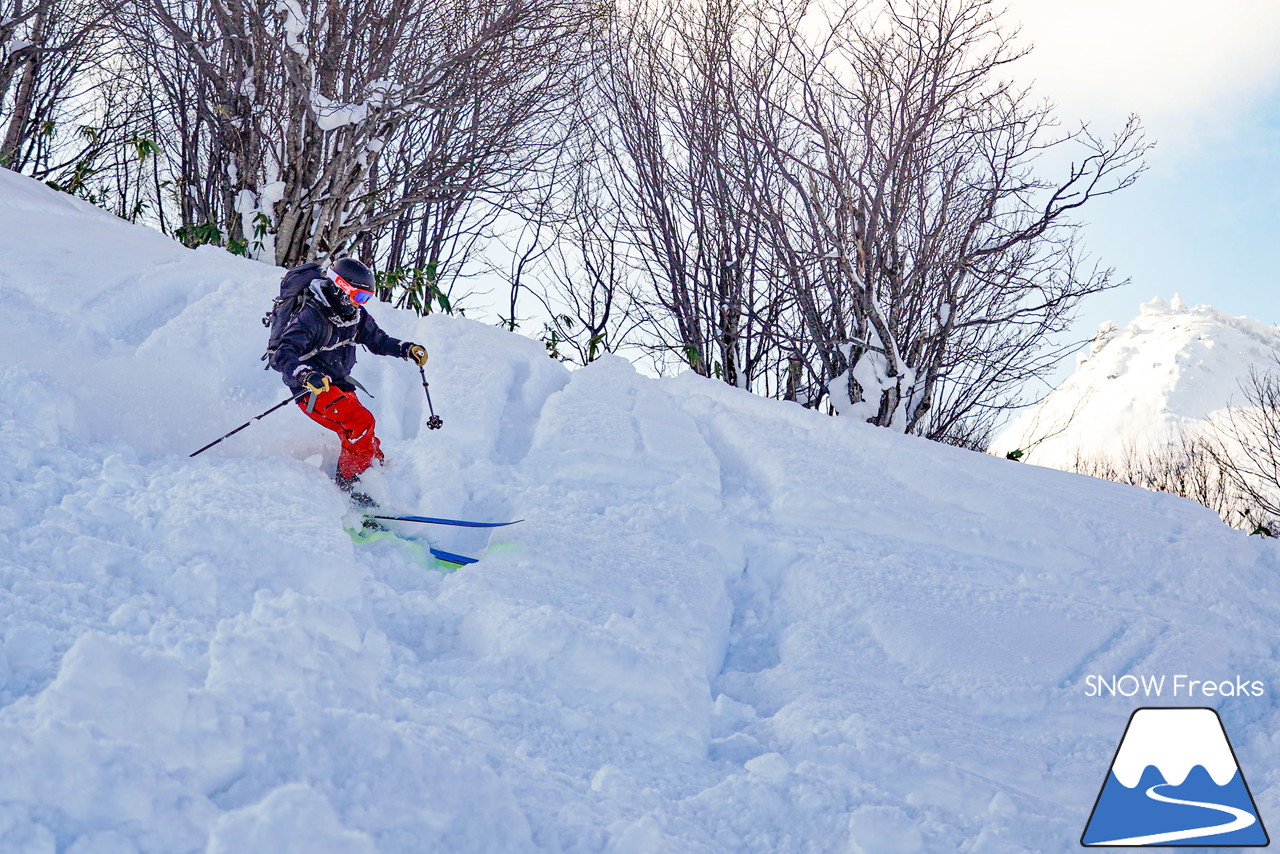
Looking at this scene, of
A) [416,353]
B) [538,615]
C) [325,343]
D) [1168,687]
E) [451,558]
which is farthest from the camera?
[416,353]

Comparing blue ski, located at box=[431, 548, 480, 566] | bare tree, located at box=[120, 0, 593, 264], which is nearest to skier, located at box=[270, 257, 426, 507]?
blue ski, located at box=[431, 548, 480, 566]

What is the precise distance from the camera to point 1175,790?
3037 millimetres

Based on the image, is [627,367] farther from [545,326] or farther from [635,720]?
[545,326]

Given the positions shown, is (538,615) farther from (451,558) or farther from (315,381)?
(315,381)

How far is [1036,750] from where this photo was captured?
3328 mm

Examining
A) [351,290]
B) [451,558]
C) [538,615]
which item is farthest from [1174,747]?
[351,290]

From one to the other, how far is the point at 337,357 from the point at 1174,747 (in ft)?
14.2

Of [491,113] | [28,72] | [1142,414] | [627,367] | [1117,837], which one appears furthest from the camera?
[1142,414]

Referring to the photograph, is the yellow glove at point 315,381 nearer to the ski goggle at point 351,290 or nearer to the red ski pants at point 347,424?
the red ski pants at point 347,424

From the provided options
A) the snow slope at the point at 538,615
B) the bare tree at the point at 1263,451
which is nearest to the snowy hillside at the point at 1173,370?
the bare tree at the point at 1263,451

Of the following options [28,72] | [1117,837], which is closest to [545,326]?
[28,72]

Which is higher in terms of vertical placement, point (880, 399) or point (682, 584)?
point (880, 399)

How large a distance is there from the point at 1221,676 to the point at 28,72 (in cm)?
1470

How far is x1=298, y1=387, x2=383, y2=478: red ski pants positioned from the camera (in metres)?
4.51
